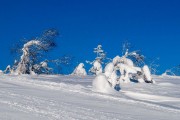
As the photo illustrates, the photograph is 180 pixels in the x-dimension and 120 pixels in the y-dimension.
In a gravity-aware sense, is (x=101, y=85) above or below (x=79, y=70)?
below

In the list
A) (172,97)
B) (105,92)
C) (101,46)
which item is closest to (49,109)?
(105,92)

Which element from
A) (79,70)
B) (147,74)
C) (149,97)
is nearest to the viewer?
(149,97)

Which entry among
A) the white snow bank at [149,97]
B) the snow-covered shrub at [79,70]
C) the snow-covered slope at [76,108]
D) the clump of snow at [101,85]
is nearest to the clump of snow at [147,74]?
the white snow bank at [149,97]

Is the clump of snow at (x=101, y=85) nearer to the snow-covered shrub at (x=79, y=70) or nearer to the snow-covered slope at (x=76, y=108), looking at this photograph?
the snow-covered slope at (x=76, y=108)

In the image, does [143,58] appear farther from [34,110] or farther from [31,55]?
[34,110]

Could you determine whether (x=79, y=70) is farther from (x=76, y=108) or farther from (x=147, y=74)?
(x=76, y=108)

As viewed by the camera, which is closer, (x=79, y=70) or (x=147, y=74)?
(x=147, y=74)

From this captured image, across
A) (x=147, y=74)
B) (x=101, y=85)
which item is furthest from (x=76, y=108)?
(x=147, y=74)

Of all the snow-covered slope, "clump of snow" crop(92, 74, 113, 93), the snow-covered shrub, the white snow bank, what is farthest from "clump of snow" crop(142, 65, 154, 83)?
the snow-covered shrub

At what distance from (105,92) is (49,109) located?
6.45 metres

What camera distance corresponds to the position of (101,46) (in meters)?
35.5

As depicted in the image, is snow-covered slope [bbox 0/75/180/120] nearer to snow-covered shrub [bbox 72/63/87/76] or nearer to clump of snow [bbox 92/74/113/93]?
clump of snow [bbox 92/74/113/93]

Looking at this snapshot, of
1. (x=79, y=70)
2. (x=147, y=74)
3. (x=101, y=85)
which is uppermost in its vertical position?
(x=79, y=70)

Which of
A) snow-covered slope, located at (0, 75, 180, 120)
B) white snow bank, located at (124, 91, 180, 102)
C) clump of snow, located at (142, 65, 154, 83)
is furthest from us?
clump of snow, located at (142, 65, 154, 83)
